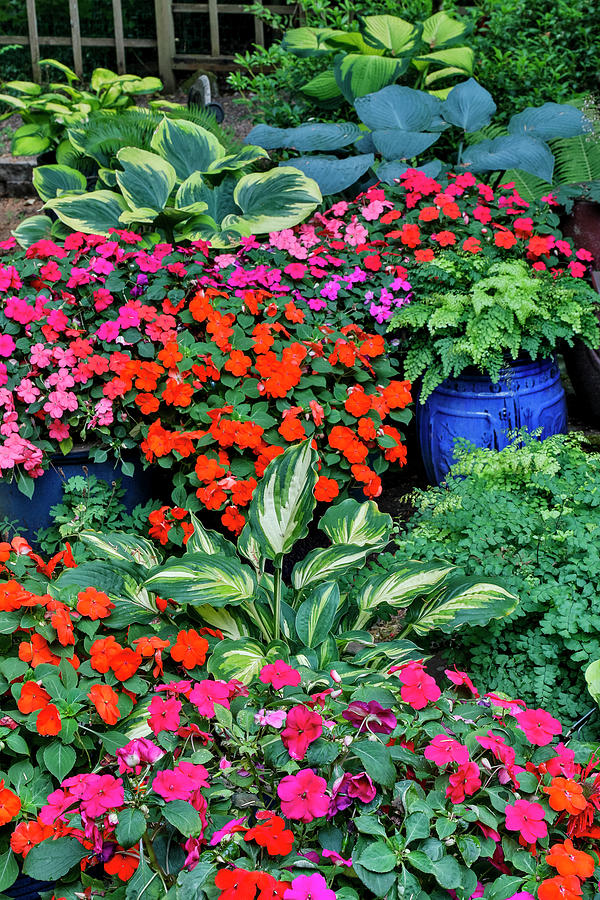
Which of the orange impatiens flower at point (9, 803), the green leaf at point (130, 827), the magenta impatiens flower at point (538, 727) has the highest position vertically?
the magenta impatiens flower at point (538, 727)

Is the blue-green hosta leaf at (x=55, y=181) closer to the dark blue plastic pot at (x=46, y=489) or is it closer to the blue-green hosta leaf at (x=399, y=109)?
the blue-green hosta leaf at (x=399, y=109)

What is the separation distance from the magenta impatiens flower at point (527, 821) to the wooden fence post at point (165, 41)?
23.9 ft

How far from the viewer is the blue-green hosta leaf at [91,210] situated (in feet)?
10.7

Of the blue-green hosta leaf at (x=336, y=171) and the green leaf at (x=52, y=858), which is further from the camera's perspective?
the blue-green hosta leaf at (x=336, y=171)

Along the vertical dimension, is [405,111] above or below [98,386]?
above

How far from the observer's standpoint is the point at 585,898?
3.94 ft

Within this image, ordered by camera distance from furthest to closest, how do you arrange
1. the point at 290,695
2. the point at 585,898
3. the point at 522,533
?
the point at 522,533 < the point at 290,695 < the point at 585,898

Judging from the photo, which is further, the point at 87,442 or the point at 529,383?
the point at 529,383

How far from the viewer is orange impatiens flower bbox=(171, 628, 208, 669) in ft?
5.29

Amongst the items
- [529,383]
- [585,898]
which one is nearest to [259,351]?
[529,383]

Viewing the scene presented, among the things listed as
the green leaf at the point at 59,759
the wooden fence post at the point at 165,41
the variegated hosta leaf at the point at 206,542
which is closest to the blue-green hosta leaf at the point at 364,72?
the variegated hosta leaf at the point at 206,542

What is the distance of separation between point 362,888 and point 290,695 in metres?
0.30

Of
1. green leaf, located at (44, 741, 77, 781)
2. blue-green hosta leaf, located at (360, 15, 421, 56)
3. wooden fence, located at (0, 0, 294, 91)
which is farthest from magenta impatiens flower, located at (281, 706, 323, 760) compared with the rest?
wooden fence, located at (0, 0, 294, 91)

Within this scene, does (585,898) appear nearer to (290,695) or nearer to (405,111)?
(290,695)
